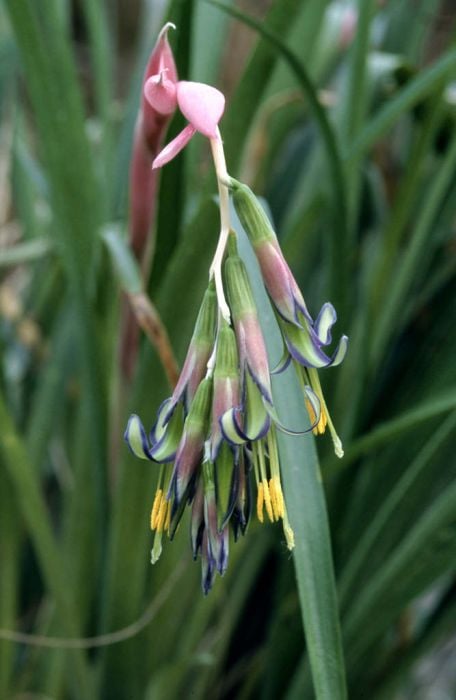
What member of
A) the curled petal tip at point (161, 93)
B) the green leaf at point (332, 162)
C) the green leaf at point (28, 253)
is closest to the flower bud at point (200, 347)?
the curled petal tip at point (161, 93)

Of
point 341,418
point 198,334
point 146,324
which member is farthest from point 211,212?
point 341,418

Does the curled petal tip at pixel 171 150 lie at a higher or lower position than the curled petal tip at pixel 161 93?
lower

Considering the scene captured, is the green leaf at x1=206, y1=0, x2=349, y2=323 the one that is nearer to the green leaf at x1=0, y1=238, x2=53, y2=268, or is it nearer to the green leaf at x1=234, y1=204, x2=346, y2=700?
the green leaf at x1=234, y1=204, x2=346, y2=700

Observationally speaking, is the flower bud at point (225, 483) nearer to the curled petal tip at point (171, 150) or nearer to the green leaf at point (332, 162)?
the curled petal tip at point (171, 150)

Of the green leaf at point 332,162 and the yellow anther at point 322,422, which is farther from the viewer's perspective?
the green leaf at point 332,162

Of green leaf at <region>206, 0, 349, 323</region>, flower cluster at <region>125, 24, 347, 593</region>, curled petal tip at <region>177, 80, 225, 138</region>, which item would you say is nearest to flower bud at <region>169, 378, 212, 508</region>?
flower cluster at <region>125, 24, 347, 593</region>

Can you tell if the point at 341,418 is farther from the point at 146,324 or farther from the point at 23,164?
the point at 23,164
